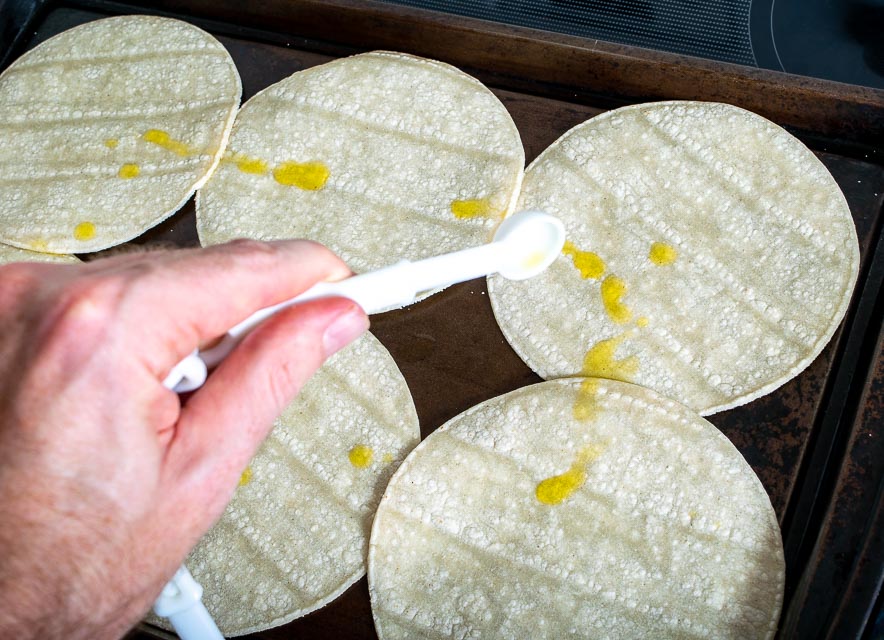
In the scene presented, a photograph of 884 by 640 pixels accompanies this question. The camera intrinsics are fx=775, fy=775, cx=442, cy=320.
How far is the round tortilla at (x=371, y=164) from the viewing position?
1.17 m

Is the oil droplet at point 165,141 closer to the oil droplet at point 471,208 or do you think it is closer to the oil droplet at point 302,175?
the oil droplet at point 302,175

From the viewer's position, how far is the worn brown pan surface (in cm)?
94

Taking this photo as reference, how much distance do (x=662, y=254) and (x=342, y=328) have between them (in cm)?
58

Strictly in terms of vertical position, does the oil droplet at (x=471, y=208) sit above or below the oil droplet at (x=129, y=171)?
above

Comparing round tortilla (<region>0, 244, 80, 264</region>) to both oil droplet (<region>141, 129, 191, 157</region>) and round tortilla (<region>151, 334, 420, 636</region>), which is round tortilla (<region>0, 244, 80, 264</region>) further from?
round tortilla (<region>151, 334, 420, 636</region>)

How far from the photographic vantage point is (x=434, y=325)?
1.15m

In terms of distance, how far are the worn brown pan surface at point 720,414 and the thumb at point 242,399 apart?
443mm

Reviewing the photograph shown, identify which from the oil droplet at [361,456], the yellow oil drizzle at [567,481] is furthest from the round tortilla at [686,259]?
the oil droplet at [361,456]

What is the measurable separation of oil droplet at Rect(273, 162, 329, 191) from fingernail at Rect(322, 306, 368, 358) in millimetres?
563

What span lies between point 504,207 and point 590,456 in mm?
383

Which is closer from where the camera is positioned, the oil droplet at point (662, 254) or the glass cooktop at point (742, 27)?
the oil droplet at point (662, 254)

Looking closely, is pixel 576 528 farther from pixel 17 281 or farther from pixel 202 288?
pixel 17 281

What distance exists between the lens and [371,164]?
122 cm

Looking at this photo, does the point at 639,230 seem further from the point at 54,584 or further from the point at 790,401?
→ the point at 54,584
